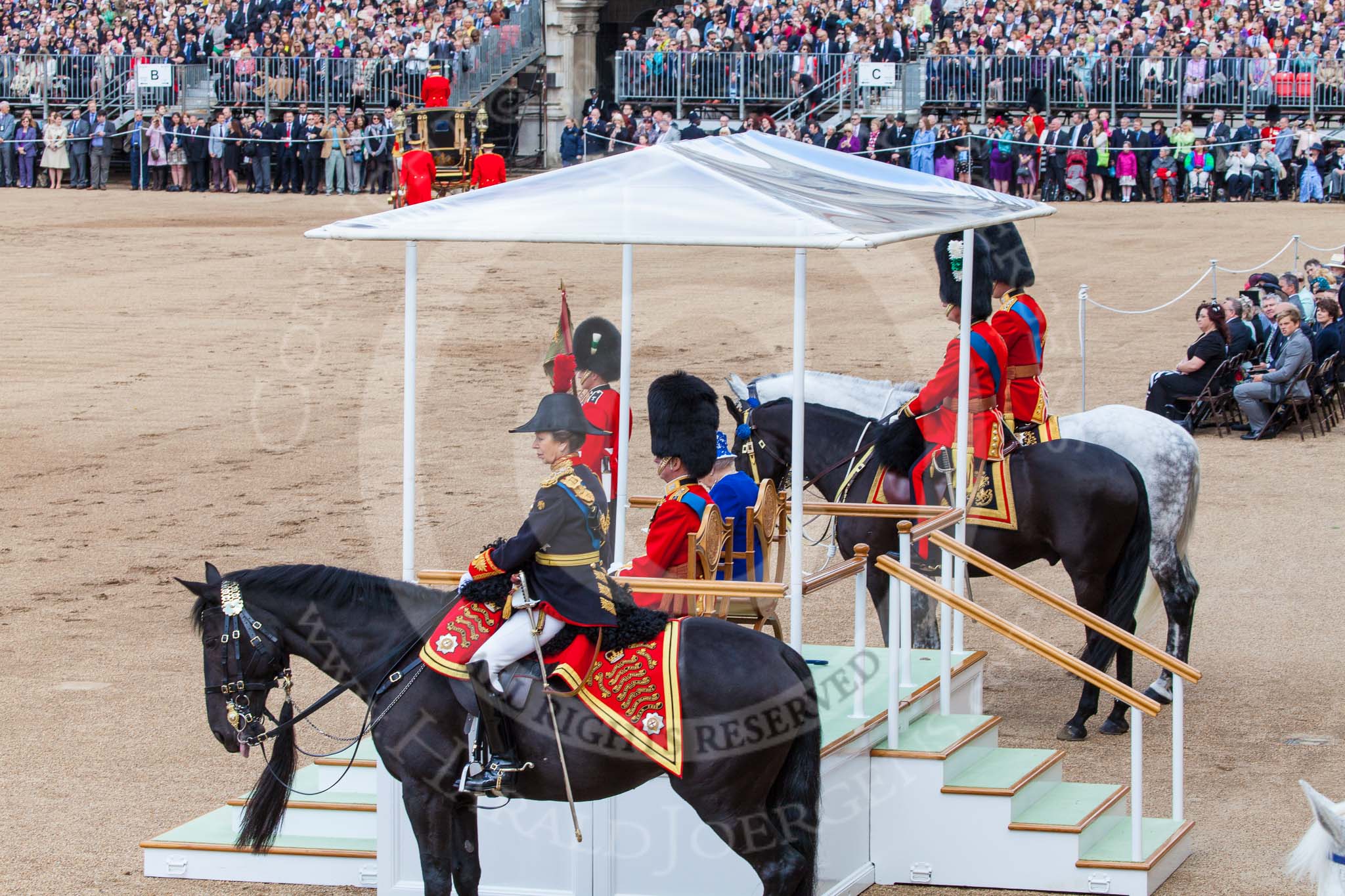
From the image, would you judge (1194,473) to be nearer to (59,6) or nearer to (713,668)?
(713,668)

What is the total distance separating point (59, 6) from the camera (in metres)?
37.8

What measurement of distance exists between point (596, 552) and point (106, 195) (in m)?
26.5

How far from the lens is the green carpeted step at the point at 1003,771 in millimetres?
6203

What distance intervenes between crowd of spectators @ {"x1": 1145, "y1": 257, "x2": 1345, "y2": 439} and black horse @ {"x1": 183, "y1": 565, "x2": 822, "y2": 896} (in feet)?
33.0

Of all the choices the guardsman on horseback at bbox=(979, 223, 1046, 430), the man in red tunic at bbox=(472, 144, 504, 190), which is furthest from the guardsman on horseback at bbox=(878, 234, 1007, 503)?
the man in red tunic at bbox=(472, 144, 504, 190)

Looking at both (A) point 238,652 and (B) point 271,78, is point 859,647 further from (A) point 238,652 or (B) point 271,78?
(B) point 271,78

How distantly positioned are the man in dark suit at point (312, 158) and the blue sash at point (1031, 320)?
23575 millimetres

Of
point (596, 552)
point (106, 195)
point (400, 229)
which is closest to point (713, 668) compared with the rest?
point (596, 552)

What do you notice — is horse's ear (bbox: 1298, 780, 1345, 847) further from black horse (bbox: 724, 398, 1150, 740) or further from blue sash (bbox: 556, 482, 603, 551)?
black horse (bbox: 724, 398, 1150, 740)

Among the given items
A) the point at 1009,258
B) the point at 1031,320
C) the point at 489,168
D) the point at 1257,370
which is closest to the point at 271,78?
the point at 489,168

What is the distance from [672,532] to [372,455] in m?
8.02

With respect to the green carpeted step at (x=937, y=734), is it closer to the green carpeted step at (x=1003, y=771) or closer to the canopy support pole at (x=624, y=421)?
the green carpeted step at (x=1003, y=771)

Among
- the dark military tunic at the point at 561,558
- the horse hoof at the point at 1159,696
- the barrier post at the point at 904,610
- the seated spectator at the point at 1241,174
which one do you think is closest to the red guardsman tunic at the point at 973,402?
the barrier post at the point at 904,610

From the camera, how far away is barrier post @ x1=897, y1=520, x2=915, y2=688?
20.8ft
